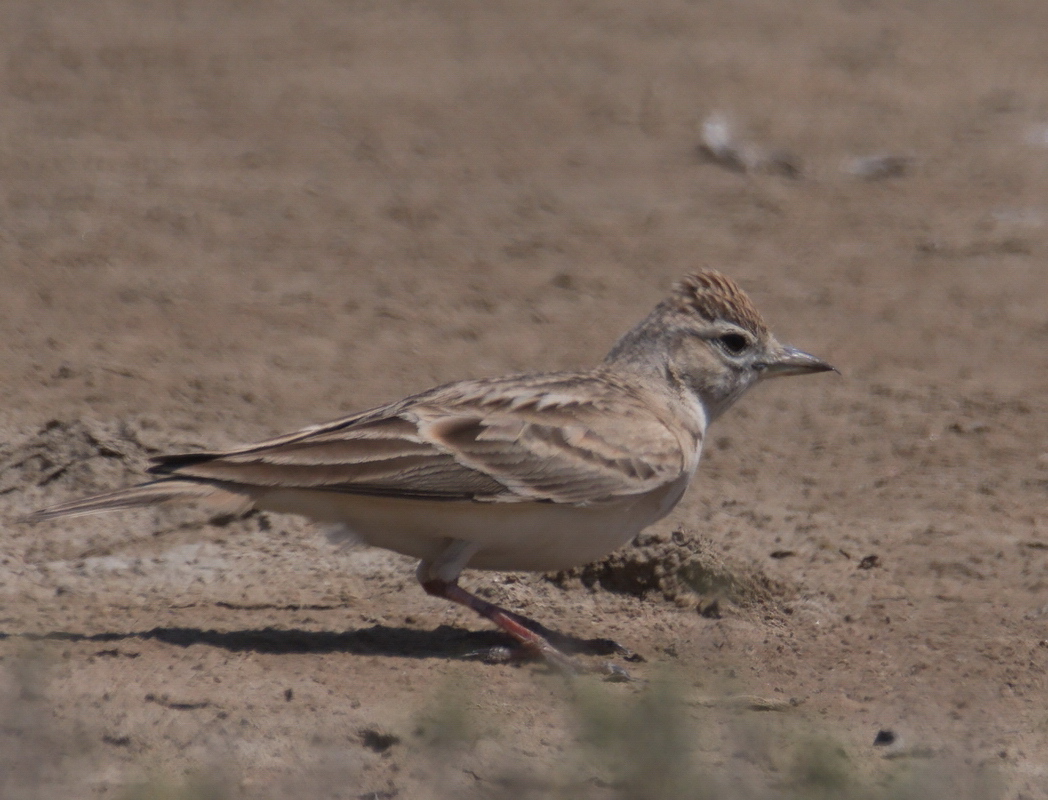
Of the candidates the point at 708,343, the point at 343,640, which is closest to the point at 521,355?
the point at 708,343

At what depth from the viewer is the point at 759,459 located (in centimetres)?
826

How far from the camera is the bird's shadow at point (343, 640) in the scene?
582 cm

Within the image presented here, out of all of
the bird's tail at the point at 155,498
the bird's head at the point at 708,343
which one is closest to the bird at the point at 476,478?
the bird's tail at the point at 155,498

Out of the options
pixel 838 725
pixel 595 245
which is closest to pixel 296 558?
pixel 838 725

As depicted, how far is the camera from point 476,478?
569cm

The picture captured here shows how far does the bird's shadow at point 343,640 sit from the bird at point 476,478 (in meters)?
0.18

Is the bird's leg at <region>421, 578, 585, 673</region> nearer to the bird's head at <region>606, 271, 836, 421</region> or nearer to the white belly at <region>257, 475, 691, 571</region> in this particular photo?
the white belly at <region>257, 475, 691, 571</region>

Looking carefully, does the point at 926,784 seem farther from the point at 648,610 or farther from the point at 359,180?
the point at 359,180

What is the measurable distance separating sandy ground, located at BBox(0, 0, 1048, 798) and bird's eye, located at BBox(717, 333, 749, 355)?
83cm

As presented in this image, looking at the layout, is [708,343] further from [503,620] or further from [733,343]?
[503,620]

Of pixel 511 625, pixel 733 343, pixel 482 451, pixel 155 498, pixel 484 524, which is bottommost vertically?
pixel 511 625

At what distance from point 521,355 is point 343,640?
12.0 feet

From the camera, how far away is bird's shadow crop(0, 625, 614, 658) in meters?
5.82

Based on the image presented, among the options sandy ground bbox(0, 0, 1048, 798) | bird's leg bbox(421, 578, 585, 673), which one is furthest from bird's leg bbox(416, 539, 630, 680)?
sandy ground bbox(0, 0, 1048, 798)
